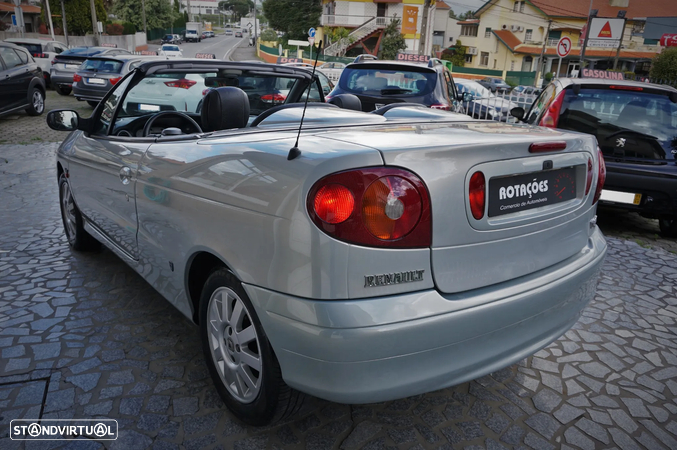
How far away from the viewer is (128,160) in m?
3.03

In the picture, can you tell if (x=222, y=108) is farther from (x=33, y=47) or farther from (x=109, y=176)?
(x=33, y=47)

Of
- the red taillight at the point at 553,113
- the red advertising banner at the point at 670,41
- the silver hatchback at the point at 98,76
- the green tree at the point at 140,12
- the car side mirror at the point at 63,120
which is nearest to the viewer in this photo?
the car side mirror at the point at 63,120

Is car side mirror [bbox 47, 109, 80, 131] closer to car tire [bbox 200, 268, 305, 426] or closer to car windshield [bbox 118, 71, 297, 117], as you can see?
car windshield [bbox 118, 71, 297, 117]

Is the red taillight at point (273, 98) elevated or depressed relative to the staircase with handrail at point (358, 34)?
depressed

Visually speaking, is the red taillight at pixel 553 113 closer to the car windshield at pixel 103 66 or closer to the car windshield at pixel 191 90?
the car windshield at pixel 191 90

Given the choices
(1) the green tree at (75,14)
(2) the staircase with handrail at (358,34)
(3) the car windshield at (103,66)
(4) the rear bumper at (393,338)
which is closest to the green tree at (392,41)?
(2) the staircase with handrail at (358,34)

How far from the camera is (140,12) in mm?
73500

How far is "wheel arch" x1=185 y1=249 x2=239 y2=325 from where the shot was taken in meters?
2.41

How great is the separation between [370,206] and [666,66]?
2860 cm

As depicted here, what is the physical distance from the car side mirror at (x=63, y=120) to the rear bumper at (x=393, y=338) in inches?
98.6

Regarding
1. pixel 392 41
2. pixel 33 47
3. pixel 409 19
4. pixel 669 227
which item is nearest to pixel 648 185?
pixel 669 227

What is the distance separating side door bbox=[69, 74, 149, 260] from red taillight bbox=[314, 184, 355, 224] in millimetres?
1512

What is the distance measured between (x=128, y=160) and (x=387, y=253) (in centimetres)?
190

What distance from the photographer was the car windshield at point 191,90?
3.58 meters
